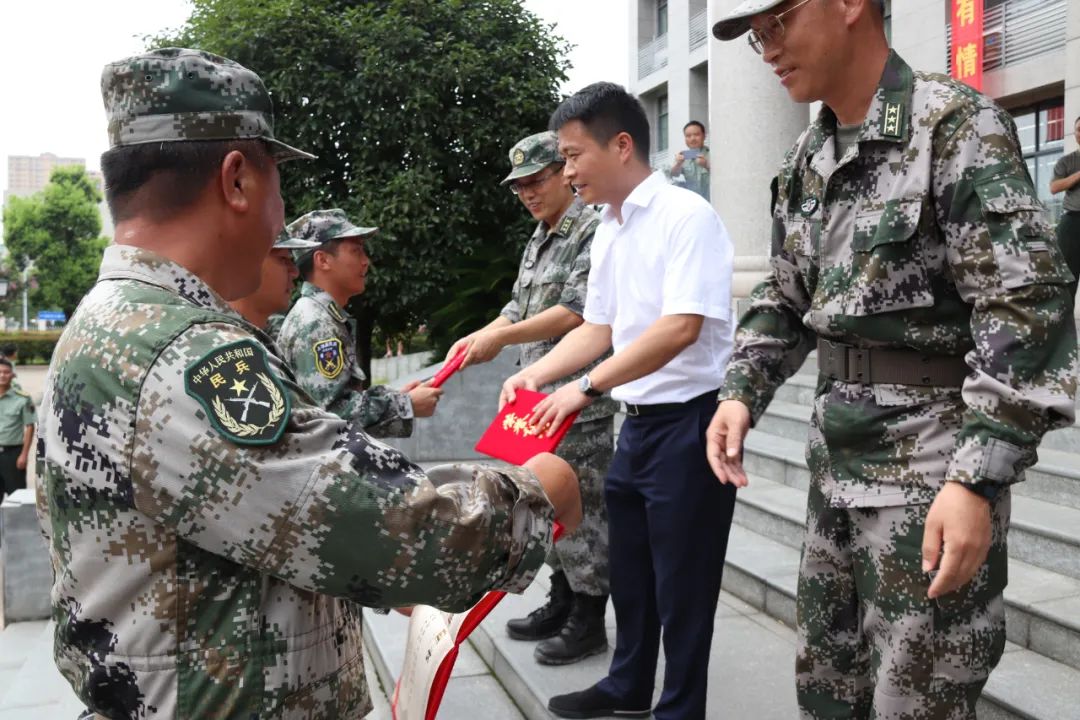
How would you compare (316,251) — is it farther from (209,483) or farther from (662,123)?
(662,123)

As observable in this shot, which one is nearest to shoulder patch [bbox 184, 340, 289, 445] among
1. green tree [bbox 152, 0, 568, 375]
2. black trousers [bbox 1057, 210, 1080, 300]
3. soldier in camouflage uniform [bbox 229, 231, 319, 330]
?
soldier in camouflage uniform [bbox 229, 231, 319, 330]

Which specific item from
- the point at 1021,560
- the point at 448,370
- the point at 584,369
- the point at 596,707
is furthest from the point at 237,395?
the point at 1021,560

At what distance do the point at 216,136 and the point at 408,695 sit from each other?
1.29m

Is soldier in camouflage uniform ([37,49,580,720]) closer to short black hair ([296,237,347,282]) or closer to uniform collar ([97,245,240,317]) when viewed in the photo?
uniform collar ([97,245,240,317])

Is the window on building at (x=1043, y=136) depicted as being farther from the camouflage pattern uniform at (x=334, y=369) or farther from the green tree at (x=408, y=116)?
the camouflage pattern uniform at (x=334, y=369)

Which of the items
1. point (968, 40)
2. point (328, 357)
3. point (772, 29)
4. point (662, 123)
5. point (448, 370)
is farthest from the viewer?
point (662, 123)

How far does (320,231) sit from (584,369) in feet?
4.18

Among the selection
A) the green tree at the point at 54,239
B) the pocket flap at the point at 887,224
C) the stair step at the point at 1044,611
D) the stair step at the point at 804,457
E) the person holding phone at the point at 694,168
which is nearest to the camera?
the pocket flap at the point at 887,224

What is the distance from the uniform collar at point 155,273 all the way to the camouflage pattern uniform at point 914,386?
1225mm

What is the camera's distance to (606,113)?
3072mm

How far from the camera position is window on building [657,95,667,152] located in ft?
90.0

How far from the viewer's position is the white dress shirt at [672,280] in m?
2.79

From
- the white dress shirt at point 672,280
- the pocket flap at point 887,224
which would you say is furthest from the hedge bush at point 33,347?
the pocket flap at point 887,224

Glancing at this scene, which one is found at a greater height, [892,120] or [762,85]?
[762,85]
